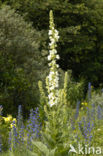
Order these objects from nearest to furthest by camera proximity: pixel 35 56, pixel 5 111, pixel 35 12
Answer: pixel 5 111 → pixel 35 56 → pixel 35 12

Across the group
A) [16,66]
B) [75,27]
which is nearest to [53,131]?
[16,66]

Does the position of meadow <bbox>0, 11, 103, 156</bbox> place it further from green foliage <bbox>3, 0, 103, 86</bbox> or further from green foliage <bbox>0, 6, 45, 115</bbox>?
green foliage <bbox>3, 0, 103, 86</bbox>

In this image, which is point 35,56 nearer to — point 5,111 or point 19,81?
point 19,81

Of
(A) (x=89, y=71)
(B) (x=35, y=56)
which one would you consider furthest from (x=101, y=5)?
(B) (x=35, y=56)

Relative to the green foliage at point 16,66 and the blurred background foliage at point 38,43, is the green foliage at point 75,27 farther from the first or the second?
the green foliage at point 16,66

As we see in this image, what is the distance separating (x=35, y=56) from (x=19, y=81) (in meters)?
1.48

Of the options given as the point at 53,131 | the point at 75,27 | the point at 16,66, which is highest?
the point at 53,131

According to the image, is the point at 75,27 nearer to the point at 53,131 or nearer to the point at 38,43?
the point at 38,43

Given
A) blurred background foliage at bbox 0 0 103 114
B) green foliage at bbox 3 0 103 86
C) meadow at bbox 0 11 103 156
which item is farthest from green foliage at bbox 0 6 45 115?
green foliage at bbox 3 0 103 86

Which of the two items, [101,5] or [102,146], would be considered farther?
[101,5]

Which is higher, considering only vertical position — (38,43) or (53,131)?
(53,131)

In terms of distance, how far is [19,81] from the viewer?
7809 millimetres

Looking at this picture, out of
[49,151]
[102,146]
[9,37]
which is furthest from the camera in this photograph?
[9,37]

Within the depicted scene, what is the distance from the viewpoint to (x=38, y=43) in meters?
10.8
